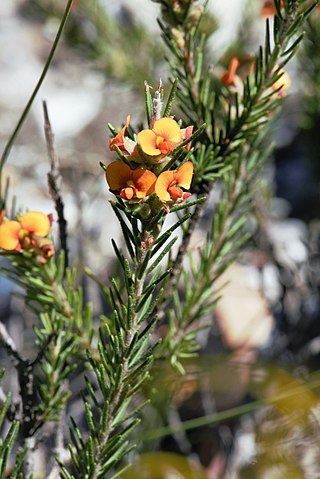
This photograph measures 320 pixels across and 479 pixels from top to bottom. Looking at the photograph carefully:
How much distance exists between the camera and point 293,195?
158 centimetres

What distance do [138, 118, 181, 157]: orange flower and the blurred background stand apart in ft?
0.95

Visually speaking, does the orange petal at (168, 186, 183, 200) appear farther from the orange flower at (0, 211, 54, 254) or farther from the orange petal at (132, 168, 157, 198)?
the orange flower at (0, 211, 54, 254)

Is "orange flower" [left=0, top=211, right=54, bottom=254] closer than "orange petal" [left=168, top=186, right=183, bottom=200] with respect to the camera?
No

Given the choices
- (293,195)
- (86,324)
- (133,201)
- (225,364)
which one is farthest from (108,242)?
(133,201)

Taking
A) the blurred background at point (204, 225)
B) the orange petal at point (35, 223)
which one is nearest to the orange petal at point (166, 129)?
the orange petal at point (35, 223)

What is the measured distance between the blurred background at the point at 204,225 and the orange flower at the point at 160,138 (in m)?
0.29

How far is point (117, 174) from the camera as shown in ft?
1.24

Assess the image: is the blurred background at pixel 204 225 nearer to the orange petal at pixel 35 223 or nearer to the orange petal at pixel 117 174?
the orange petal at pixel 35 223

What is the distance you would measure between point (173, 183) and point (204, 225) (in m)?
1.16

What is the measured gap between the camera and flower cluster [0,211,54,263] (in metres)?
0.52

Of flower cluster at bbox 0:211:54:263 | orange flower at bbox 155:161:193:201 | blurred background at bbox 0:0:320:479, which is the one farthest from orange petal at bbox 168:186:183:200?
blurred background at bbox 0:0:320:479

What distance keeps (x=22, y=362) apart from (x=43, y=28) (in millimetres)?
1876

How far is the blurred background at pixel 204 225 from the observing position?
754 millimetres

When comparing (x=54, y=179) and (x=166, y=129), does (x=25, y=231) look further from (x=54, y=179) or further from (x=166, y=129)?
(x=166, y=129)
